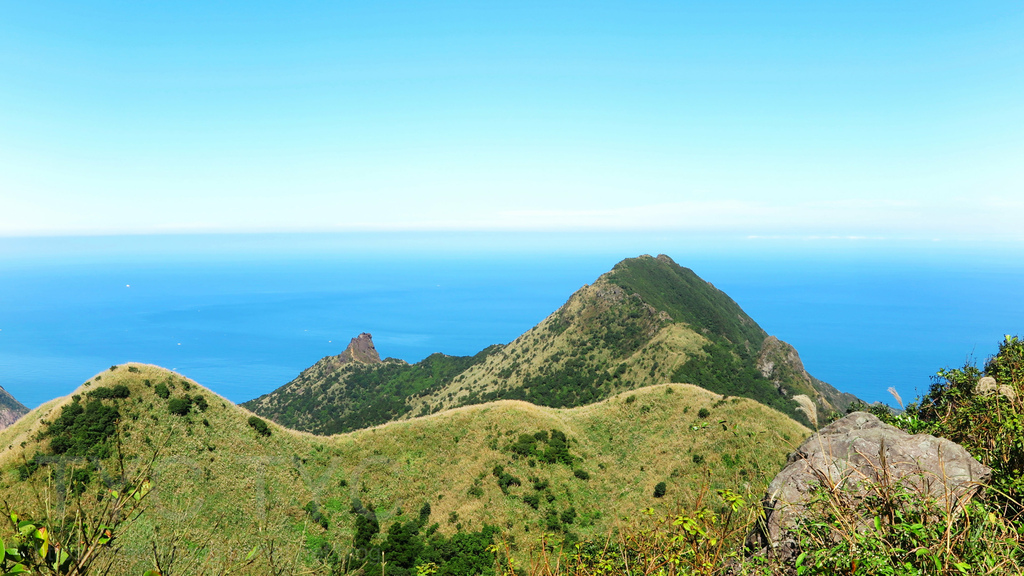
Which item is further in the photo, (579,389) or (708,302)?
(708,302)

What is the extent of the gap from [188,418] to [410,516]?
84.5 feet

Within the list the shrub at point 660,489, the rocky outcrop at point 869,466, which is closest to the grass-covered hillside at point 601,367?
the shrub at point 660,489

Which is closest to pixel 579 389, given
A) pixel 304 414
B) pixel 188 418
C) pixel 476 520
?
pixel 476 520

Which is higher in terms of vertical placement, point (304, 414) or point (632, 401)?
point (632, 401)

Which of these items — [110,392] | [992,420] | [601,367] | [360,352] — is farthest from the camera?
[360,352]

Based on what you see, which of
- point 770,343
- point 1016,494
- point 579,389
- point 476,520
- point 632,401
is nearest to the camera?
point 1016,494

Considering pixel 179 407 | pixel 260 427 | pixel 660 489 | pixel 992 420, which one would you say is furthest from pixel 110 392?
pixel 992 420

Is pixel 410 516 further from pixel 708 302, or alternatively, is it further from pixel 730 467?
pixel 708 302

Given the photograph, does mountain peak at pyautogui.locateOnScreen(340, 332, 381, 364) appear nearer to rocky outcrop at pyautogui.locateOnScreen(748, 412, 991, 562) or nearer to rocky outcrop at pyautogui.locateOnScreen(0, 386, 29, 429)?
rocky outcrop at pyautogui.locateOnScreen(0, 386, 29, 429)

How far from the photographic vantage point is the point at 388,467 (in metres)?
46.9

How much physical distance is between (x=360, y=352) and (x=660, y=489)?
155939 millimetres

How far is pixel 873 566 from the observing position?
6.42m

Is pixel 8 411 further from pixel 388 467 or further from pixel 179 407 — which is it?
pixel 388 467

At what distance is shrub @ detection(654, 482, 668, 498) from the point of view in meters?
44.0
